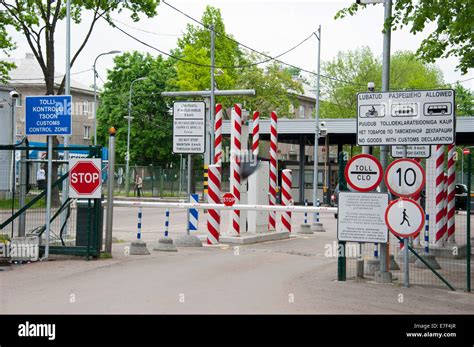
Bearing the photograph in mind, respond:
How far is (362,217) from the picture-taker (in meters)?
11.4

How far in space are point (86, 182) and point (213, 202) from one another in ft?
17.1

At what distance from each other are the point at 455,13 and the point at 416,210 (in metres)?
4.64

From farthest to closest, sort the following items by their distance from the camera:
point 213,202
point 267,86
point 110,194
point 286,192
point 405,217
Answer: point 267,86, point 286,192, point 213,202, point 110,194, point 405,217

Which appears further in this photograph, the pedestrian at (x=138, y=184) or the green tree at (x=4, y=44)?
the pedestrian at (x=138, y=184)

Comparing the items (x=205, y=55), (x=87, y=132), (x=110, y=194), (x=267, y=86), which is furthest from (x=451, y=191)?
(x=87, y=132)

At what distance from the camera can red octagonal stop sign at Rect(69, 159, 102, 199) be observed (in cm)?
1323

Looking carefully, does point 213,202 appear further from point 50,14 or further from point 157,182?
point 157,182

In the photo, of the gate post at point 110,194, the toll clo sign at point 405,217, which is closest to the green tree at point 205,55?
the gate post at point 110,194

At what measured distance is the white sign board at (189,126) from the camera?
56.2 feet

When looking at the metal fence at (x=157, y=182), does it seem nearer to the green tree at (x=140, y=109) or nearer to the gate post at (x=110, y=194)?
the green tree at (x=140, y=109)

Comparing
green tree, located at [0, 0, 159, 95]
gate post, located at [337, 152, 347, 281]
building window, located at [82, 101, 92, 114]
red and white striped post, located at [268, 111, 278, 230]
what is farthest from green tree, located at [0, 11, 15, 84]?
building window, located at [82, 101, 92, 114]

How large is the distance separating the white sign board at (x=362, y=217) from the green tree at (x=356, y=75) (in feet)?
175

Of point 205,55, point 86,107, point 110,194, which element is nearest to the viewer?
point 110,194
